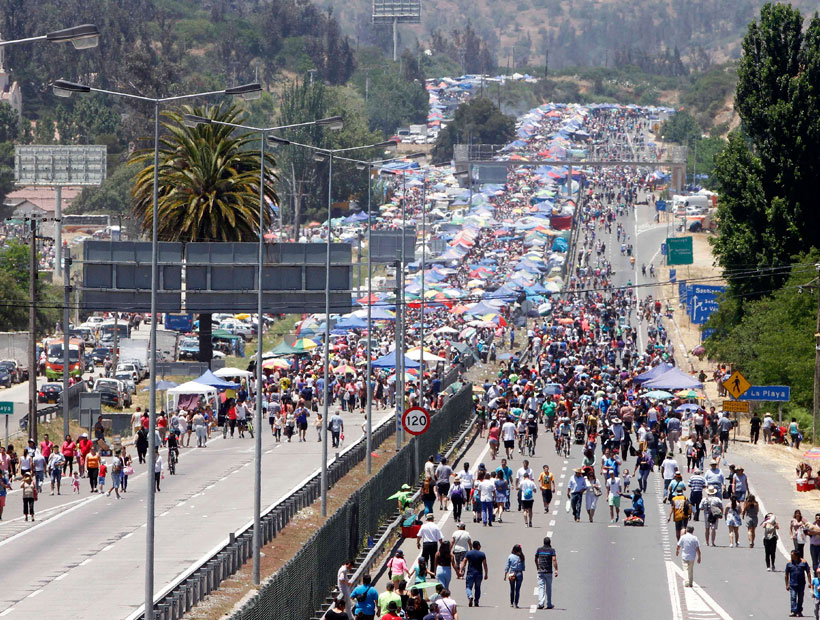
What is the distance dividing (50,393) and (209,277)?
42.3 feet

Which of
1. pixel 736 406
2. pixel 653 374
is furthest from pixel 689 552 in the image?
pixel 653 374

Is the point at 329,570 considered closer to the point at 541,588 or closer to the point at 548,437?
the point at 541,588

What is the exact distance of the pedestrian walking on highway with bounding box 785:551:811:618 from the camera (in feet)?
85.3

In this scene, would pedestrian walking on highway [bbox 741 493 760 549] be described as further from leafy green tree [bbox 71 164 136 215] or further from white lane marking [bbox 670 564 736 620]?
leafy green tree [bbox 71 164 136 215]

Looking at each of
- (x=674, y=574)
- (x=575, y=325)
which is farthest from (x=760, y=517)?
(x=575, y=325)

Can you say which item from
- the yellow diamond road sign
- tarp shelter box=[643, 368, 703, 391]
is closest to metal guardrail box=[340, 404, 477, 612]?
tarp shelter box=[643, 368, 703, 391]

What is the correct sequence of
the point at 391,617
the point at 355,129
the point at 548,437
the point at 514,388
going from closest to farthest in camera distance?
the point at 391,617, the point at 548,437, the point at 514,388, the point at 355,129

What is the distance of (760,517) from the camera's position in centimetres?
3562

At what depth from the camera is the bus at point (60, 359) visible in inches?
2852

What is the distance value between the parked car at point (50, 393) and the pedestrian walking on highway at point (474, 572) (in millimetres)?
38093

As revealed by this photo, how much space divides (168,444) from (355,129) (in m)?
139

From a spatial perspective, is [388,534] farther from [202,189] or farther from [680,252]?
[680,252]

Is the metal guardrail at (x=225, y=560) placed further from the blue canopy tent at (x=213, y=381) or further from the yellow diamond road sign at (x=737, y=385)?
the blue canopy tent at (x=213, y=381)

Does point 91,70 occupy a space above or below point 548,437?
above
